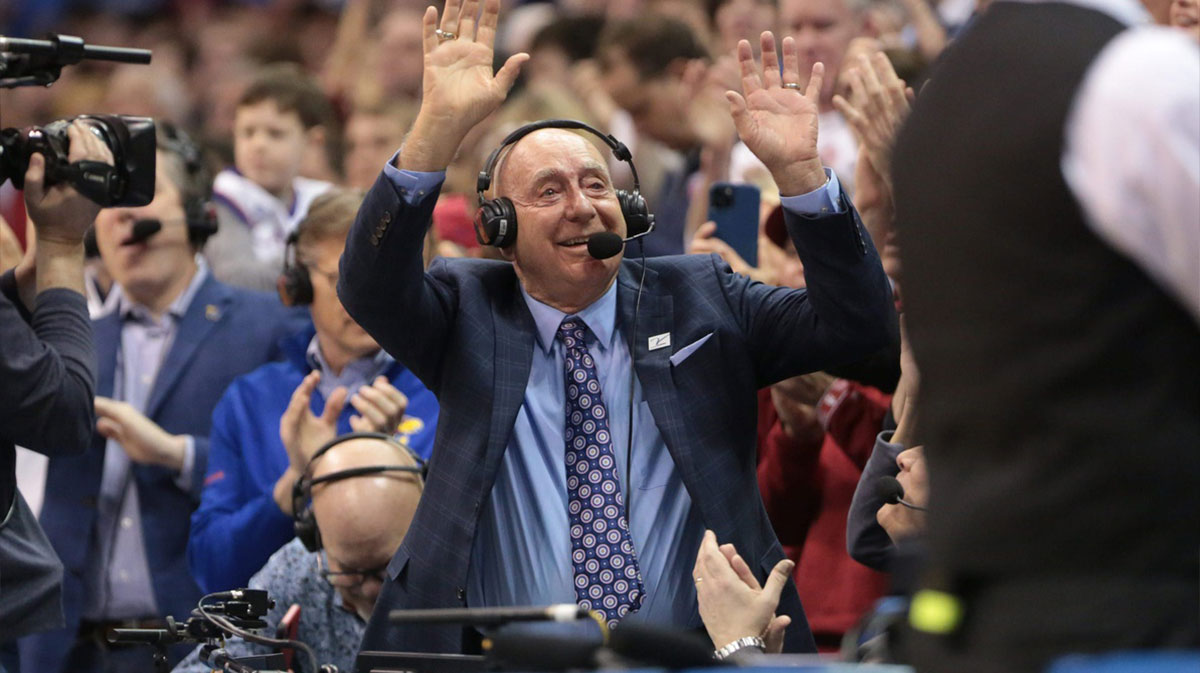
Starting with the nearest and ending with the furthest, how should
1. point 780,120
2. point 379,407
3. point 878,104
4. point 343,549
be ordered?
point 780,120 < point 343,549 < point 878,104 < point 379,407

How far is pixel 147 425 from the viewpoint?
17.4 feet

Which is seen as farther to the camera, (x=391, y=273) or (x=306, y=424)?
(x=306, y=424)

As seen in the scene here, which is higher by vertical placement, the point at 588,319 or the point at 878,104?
the point at 878,104

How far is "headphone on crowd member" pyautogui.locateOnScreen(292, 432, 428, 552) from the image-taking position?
4.36 m

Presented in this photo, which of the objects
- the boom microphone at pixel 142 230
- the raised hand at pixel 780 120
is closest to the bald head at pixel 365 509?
the raised hand at pixel 780 120

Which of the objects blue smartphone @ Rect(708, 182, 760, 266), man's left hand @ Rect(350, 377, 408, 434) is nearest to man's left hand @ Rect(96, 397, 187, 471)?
man's left hand @ Rect(350, 377, 408, 434)

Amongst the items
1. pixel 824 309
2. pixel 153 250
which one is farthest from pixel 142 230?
pixel 824 309

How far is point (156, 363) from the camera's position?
5.70 metres

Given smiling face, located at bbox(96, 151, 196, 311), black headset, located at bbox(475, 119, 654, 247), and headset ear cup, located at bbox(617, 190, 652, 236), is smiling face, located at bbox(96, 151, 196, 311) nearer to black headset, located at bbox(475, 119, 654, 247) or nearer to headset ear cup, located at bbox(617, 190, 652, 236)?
black headset, located at bbox(475, 119, 654, 247)

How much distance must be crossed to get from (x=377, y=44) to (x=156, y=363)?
4.15m

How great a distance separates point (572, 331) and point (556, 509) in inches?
17.3

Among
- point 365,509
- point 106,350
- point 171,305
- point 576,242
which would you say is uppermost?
point 576,242

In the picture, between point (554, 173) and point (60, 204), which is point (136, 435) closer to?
point (60, 204)

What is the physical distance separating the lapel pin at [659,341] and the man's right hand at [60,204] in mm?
1331
